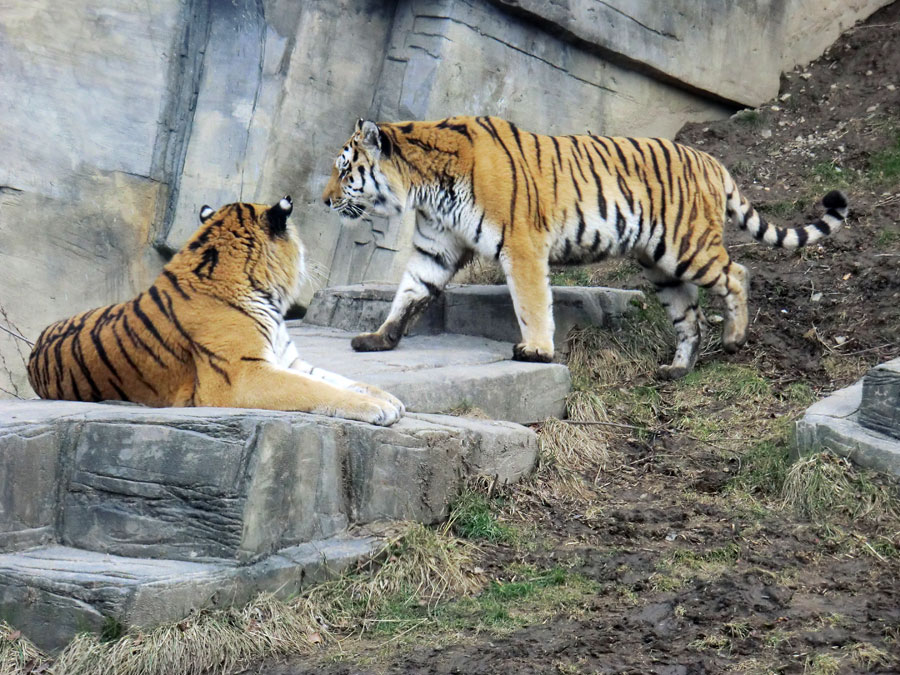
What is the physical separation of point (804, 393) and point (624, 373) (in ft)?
3.77

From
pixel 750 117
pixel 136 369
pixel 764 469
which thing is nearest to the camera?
pixel 136 369

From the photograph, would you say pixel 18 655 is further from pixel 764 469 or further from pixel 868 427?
pixel 868 427

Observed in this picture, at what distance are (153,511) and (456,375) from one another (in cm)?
216

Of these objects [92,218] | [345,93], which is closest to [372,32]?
[345,93]

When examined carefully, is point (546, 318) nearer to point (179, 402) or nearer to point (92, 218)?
Answer: point (179, 402)

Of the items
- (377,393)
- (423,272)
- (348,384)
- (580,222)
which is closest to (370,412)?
(377,393)

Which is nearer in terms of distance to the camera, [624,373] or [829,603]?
[829,603]

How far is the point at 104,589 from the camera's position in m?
3.95

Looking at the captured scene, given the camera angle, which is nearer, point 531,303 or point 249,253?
point 249,253

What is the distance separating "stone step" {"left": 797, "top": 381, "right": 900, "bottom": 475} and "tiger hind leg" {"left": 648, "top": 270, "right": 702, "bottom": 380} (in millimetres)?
1611

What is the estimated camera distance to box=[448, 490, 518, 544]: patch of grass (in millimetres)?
4977

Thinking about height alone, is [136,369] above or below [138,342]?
below

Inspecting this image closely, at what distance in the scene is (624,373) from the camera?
23.1 feet

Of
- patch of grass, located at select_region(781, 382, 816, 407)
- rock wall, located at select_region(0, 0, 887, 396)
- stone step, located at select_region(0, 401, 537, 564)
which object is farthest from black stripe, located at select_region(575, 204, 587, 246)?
stone step, located at select_region(0, 401, 537, 564)
